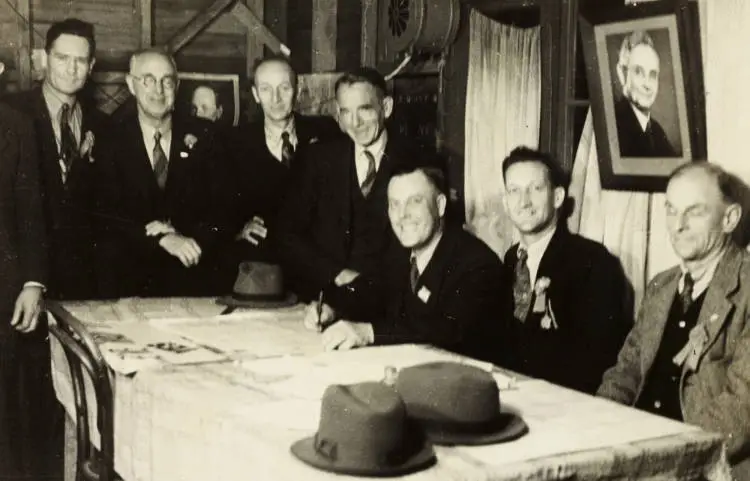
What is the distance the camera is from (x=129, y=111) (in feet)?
16.1

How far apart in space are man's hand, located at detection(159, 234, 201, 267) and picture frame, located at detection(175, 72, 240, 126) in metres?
1.72

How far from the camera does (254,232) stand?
4348 mm

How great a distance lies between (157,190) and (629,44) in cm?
223

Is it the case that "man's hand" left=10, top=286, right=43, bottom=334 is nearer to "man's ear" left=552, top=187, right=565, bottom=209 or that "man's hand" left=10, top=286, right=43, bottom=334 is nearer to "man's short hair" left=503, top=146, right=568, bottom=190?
"man's short hair" left=503, top=146, right=568, bottom=190

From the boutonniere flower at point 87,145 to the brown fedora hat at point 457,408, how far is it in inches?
113

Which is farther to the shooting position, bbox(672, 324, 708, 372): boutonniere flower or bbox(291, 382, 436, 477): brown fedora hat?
bbox(672, 324, 708, 372): boutonniere flower

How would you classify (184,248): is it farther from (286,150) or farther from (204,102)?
(204,102)

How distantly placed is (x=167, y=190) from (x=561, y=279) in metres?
1.96

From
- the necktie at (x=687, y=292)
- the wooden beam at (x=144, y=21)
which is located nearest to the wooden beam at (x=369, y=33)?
the wooden beam at (x=144, y=21)

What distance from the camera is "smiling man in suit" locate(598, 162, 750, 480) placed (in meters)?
2.54

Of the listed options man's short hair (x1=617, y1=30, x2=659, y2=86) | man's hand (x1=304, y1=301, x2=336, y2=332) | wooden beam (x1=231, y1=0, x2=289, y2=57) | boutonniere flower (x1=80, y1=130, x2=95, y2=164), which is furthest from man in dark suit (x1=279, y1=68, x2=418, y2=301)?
wooden beam (x1=231, y1=0, x2=289, y2=57)

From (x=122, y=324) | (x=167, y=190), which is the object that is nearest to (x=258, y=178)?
(x=167, y=190)

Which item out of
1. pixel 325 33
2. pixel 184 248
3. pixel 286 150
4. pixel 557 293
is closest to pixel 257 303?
pixel 184 248

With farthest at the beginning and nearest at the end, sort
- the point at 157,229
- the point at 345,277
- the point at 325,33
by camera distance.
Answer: the point at 325,33 < the point at 157,229 < the point at 345,277
